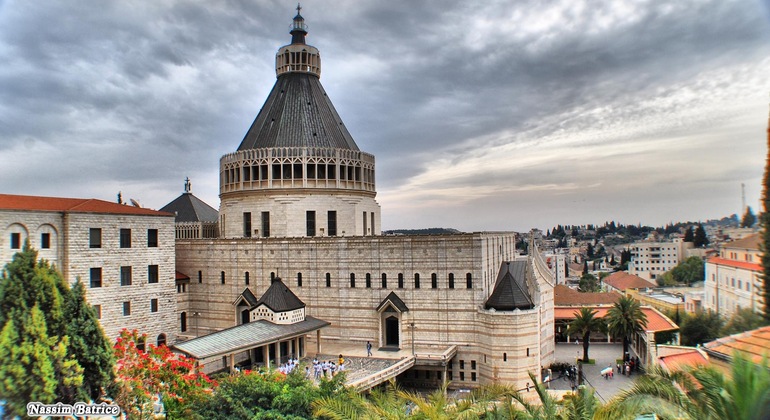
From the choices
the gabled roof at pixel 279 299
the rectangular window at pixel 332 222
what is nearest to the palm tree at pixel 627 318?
the rectangular window at pixel 332 222

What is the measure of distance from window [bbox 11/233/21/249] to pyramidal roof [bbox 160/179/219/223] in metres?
33.4

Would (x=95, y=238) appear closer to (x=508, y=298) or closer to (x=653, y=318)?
(x=508, y=298)

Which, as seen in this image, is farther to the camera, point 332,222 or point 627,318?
point 332,222

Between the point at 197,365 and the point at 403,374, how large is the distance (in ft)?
50.1

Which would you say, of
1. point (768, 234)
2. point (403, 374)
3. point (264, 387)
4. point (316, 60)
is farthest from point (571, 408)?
point (316, 60)

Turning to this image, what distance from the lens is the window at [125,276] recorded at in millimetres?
39938

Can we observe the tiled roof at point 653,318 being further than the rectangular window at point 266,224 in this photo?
No

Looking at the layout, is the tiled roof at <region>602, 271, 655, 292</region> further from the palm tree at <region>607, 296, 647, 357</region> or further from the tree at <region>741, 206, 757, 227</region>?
the tree at <region>741, 206, 757, 227</region>

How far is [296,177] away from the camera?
1992 inches

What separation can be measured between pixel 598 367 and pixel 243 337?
1173 inches

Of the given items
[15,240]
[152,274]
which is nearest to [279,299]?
[152,274]

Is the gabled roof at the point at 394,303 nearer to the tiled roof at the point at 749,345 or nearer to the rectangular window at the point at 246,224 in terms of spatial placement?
the rectangular window at the point at 246,224

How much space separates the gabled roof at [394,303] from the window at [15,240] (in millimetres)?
23273

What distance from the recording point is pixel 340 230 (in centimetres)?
5116
